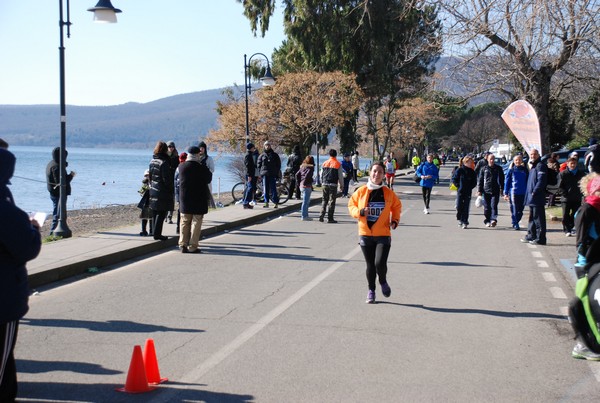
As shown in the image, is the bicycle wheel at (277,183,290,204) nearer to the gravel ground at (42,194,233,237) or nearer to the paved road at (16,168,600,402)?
the gravel ground at (42,194,233,237)

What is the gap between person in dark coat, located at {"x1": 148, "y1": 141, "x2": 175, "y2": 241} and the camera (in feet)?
44.3

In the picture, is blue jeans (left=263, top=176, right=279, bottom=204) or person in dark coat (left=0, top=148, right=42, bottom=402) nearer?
person in dark coat (left=0, top=148, right=42, bottom=402)

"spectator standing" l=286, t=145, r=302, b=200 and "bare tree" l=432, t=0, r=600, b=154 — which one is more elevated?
"bare tree" l=432, t=0, r=600, b=154

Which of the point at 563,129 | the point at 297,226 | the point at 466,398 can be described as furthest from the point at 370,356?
the point at 563,129

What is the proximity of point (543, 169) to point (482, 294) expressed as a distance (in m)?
6.22

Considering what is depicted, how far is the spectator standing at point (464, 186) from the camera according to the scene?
59.1 ft

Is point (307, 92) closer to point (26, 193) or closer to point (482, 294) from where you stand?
point (26, 193)

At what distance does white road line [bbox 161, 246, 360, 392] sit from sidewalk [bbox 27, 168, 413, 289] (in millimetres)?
3534

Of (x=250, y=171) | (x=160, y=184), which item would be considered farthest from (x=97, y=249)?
(x=250, y=171)

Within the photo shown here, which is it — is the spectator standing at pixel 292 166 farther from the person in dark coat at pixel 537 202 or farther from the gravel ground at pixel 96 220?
the person in dark coat at pixel 537 202

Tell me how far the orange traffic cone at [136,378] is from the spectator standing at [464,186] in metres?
13.7

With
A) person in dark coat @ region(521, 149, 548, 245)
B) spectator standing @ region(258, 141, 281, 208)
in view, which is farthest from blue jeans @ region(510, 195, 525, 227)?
spectator standing @ region(258, 141, 281, 208)

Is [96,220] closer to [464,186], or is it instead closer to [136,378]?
[464,186]

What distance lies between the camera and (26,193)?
151 ft
